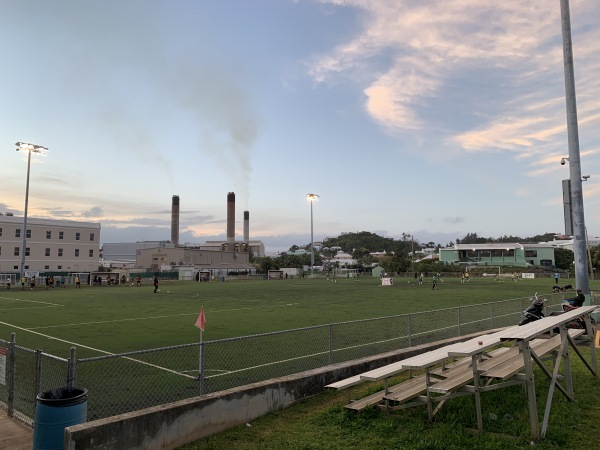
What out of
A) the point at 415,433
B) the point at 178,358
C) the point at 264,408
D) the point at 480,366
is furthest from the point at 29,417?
the point at 480,366

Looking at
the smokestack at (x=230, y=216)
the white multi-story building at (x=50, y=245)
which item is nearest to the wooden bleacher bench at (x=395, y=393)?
the white multi-story building at (x=50, y=245)

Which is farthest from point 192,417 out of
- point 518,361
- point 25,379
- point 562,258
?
point 562,258

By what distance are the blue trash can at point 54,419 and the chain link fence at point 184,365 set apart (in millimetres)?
647

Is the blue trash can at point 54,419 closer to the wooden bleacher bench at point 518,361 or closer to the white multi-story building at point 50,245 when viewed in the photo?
the wooden bleacher bench at point 518,361

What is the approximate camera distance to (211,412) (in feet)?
21.5

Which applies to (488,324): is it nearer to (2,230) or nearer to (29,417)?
(29,417)

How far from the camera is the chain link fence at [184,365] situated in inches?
305

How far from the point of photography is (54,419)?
5.39m

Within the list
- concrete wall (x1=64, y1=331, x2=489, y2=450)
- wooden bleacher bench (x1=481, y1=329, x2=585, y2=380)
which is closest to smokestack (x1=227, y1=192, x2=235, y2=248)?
concrete wall (x1=64, y1=331, x2=489, y2=450)

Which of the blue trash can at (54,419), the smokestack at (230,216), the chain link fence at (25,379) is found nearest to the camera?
the blue trash can at (54,419)

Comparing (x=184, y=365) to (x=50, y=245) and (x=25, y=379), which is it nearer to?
(x=25, y=379)

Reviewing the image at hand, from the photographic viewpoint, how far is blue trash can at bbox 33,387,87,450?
17.5 feet

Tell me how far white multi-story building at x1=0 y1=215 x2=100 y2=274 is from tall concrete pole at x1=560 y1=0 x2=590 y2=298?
258 ft

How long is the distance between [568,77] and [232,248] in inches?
4137
